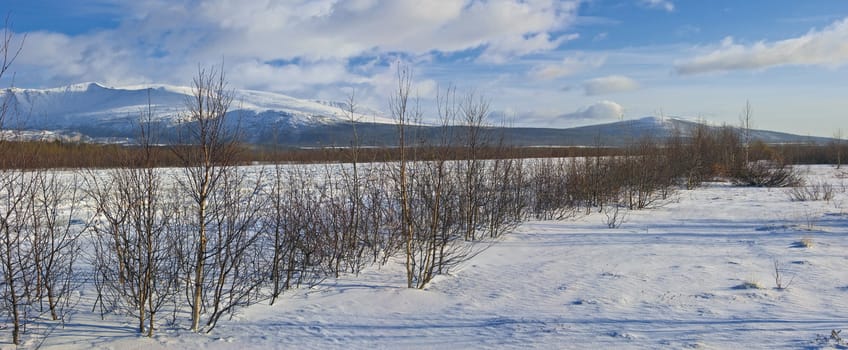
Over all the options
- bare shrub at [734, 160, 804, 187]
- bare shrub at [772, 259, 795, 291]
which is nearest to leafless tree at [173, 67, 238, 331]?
bare shrub at [772, 259, 795, 291]

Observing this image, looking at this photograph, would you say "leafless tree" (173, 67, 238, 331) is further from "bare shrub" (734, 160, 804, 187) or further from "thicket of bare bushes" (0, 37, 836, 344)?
"bare shrub" (734, 160, 804, 187)

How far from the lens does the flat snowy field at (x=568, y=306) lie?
17.8 feet

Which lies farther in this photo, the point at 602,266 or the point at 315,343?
the point at 602,266

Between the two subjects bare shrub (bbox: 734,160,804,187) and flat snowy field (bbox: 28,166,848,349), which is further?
bare shrub (bbox: 734,160,804,187)

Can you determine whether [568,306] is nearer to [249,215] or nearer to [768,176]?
[249,215]

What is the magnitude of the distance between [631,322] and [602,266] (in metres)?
2.94

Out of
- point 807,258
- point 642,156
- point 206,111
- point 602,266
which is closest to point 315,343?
point 206,111

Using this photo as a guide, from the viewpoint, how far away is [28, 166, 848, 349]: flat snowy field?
5414mm

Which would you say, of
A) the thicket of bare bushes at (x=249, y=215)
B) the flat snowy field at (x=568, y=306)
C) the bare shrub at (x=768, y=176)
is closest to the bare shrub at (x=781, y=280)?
the flat snowy field at (x=568, y=306)

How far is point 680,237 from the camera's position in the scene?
11.6 meters

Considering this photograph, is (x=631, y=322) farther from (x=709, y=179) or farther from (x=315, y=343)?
(x=709, y=179)

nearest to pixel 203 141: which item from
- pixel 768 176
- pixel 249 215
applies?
pixel 249 215

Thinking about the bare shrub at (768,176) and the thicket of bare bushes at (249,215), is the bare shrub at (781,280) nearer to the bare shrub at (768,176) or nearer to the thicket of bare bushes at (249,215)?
the thicket of bare bushes at (249,215)

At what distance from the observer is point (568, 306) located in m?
6.50
